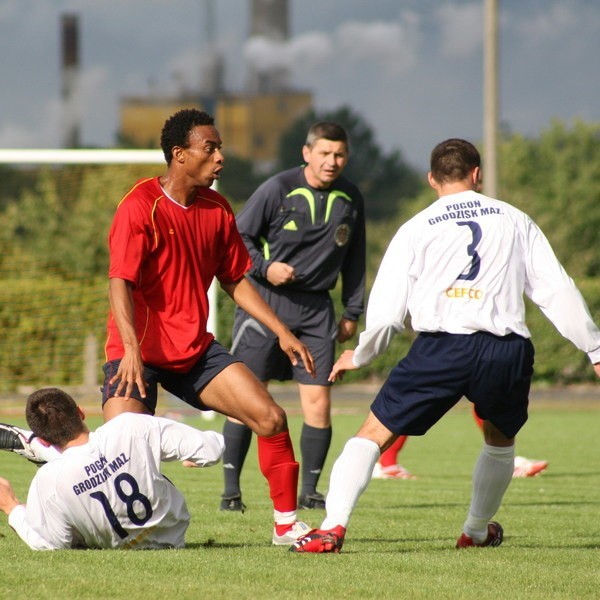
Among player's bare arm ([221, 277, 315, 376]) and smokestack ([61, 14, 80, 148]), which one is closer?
player's bare arm ([221, 277, 315, 376])

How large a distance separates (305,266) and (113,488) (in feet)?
11.1

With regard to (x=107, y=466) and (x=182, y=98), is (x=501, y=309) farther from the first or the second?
(x=182, y=98)

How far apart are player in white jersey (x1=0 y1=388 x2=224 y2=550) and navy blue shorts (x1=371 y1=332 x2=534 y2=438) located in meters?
0.88

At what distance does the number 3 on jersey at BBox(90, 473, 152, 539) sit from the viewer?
5461 millimetres

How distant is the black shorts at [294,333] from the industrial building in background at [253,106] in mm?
77682

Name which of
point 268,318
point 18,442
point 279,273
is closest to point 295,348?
point 268,318

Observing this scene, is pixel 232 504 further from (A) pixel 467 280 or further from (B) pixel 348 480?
(A) pixel 467 280

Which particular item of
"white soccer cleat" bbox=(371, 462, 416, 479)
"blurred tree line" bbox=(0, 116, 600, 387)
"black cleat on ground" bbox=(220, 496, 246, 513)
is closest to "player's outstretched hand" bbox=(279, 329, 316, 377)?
"black cleat on ground" bbox=(220, 496, 246, 513)

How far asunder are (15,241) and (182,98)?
219 ft

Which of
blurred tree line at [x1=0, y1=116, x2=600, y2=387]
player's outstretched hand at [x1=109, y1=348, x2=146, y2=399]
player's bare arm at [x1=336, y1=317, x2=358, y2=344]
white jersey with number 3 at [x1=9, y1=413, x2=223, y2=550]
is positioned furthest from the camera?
blurred tree line at [x1=0, y1=116, x2=600, y2=387]

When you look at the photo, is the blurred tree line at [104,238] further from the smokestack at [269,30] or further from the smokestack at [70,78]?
the smokestack at [269,30]

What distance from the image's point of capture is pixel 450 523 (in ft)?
24.6

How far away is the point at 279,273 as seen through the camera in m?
8.27

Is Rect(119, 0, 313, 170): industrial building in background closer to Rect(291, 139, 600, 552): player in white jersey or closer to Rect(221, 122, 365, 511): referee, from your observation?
Rect(221, 122, 365, 511): referee
